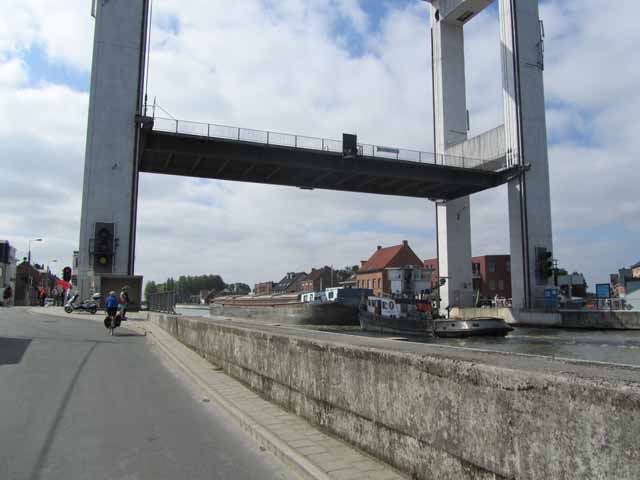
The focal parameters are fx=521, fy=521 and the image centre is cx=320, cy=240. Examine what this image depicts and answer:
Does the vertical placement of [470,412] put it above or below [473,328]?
above

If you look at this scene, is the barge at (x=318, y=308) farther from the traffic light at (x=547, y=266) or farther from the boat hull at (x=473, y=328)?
the traffic light at (x=547, y=266)

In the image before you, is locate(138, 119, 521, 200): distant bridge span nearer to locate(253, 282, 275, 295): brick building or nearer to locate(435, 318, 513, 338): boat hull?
locate(435, 318, 513, 338): boat hull

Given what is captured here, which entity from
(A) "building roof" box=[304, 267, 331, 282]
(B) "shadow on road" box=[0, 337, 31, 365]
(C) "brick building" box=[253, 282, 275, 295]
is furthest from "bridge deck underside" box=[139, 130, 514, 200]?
(C) "brick building" box=[253, 282, 275, 295]

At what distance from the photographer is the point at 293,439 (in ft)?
18.1

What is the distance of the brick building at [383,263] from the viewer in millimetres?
90062

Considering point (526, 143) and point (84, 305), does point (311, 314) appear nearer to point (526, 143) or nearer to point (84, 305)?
point (84, 305)

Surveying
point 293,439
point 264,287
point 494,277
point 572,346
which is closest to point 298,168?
point 572,346

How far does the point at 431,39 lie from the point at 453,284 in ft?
91.2

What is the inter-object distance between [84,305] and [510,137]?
39533 mm

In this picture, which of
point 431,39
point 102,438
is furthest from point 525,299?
point 102,438

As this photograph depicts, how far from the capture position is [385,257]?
93.7m

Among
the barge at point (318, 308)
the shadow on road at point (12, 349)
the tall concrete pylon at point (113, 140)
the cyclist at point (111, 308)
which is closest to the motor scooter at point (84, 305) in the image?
the tall concrete pylon at point (113, 140)

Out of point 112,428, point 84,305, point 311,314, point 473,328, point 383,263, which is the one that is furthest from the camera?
point 383,263

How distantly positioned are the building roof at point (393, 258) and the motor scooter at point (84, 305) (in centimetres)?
6191
